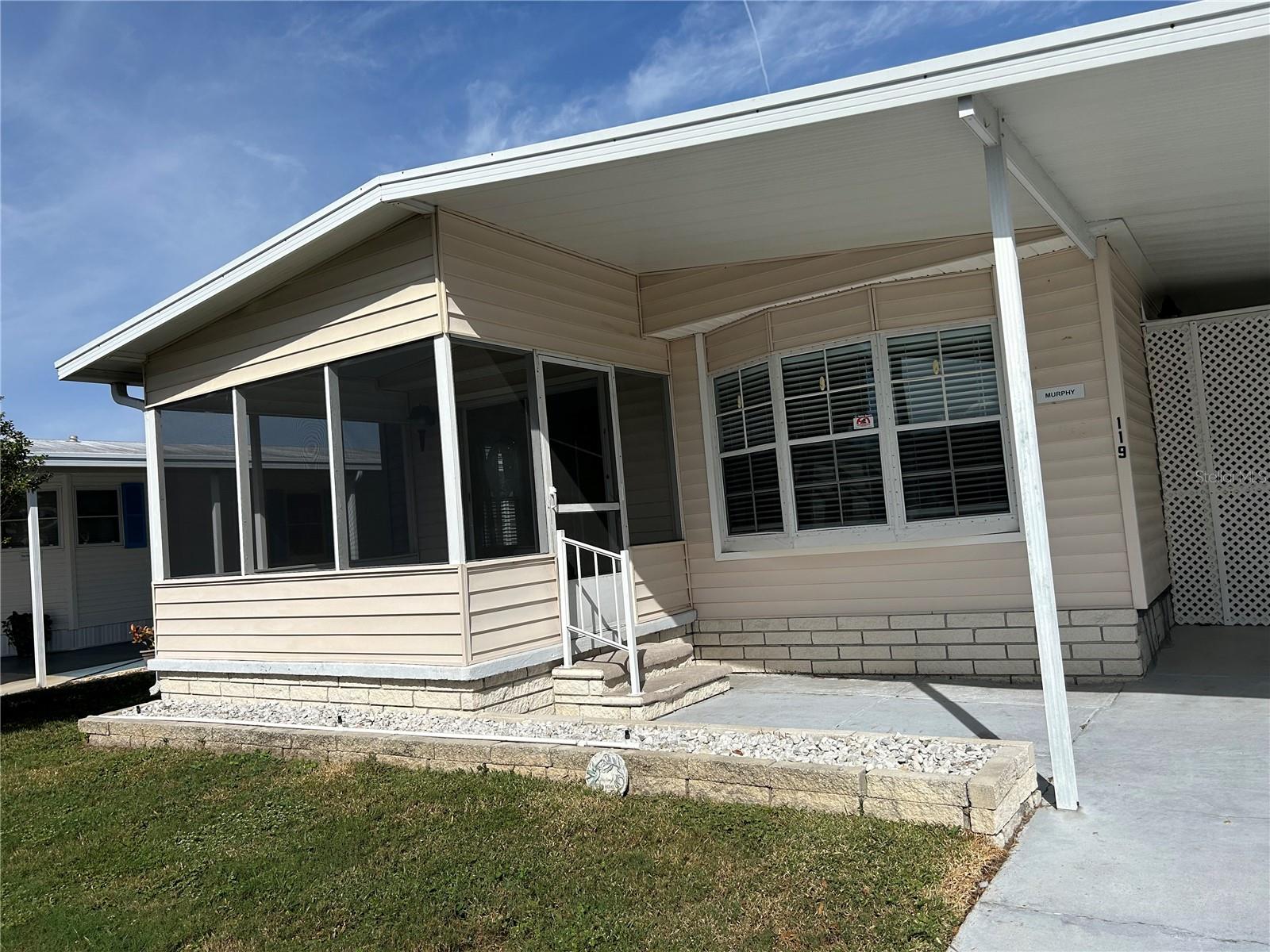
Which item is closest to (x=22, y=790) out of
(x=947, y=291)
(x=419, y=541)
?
(x=419, y=541)

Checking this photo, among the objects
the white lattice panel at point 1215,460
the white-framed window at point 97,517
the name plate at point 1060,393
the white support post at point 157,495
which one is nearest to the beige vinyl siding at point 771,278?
the name plate at point 1060,393

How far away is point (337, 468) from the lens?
6465 mm

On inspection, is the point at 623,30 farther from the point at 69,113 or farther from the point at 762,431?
the point at 69,113

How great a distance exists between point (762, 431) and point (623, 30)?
604 cm

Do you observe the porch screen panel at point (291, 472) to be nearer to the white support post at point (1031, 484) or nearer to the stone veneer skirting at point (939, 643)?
the stone veneer skirting at point (939, 643)

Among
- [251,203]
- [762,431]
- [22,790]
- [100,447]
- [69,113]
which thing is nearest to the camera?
[22,790]

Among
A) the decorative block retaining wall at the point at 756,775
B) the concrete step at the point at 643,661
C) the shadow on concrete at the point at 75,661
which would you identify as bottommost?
the shadow on concrete at the point at 75,661

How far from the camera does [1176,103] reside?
4145mm

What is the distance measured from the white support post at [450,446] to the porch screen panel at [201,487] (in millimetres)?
2478

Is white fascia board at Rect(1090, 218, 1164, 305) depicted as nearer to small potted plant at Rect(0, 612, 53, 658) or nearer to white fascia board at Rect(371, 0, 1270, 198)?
white fascia board at Rect(371, 0, 1270, 198)

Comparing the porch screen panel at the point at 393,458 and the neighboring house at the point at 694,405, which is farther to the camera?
the porch screen panel at the point at 393,458

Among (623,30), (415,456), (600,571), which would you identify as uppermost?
(623,30)

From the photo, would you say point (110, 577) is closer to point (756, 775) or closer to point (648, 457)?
point (648, 457)

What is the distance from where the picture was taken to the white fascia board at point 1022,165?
3949 mm
